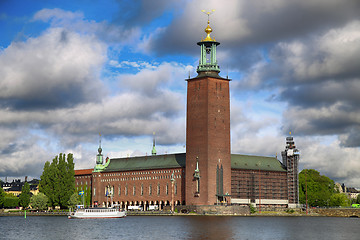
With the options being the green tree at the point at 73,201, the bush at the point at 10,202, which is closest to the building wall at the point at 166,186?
the green tree at the point at 73,201

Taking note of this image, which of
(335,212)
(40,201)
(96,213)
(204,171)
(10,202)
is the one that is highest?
(204,171)

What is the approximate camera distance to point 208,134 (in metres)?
129

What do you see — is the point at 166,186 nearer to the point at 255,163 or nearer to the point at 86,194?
the point at 255,163

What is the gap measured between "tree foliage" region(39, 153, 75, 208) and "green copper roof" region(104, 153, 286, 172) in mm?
28636

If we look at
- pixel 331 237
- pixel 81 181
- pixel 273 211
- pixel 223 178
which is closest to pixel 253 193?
pixel 273 211

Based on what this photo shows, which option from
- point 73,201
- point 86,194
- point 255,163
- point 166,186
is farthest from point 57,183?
point 255,163

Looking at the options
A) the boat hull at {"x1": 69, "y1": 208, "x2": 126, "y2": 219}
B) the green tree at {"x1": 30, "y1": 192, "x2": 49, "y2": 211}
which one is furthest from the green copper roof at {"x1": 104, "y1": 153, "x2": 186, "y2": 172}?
the green tree at {"x1": 30, "y1": 192, "x2": 49, "y2": 211}

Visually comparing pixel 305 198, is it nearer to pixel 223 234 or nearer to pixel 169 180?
pixel 169 180

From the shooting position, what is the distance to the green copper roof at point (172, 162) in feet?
475

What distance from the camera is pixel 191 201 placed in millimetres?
129875

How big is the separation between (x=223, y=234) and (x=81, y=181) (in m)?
109

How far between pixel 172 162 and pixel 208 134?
1914 cm

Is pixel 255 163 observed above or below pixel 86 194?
above

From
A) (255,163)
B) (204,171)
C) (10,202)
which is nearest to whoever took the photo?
Result: (204,171)
